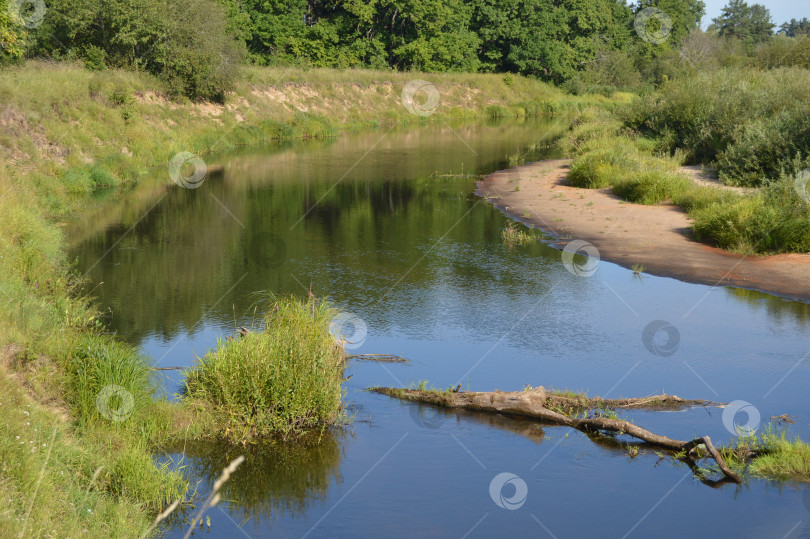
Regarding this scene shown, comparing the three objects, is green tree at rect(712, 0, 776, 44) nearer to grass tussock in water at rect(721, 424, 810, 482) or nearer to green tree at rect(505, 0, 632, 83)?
green tree at rect(505, 0, 632, 83)

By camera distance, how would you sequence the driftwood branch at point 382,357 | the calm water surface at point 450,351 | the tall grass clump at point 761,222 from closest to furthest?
1. the calm water surface at point 450,351
2. the driftwood branch at point 382,357
3. the tall grass clump at point 761,222

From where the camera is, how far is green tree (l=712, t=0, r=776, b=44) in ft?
406

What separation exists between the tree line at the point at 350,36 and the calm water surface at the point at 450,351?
6.55 m

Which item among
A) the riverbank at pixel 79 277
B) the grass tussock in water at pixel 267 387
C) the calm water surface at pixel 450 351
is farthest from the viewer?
the grass tussock in water at pixel 267 387

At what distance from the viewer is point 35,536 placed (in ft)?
17.6

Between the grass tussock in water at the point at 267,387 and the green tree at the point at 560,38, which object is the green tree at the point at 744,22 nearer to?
the green tree at the point at 560,38

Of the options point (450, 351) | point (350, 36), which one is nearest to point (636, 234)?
point (450, 351)

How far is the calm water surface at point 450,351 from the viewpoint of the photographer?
762cm

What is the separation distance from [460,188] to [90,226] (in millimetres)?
12155

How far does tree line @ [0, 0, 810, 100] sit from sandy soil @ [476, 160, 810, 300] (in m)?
13.2

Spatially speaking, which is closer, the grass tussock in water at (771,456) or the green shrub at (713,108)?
the grass tussock in water at (771,456)

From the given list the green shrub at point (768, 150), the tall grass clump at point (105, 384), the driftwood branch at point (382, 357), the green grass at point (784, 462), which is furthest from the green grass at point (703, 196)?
the tall grass clump at point (105, 384)

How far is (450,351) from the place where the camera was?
11570 millimetres

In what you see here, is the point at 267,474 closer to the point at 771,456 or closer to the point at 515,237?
the point at 771,456
